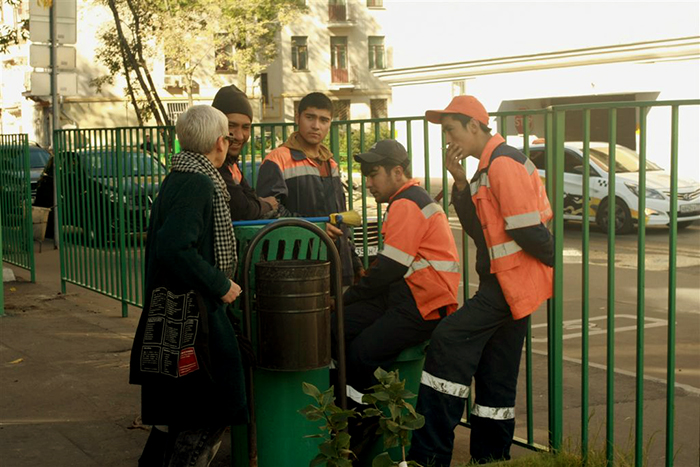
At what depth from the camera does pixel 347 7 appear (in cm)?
6319

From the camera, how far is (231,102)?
18.1 feet

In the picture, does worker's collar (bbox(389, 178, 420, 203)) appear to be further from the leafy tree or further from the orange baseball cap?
the leafy tree

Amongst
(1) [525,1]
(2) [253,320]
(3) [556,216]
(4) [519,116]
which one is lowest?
(2) [253,320]

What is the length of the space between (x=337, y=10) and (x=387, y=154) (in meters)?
59.5

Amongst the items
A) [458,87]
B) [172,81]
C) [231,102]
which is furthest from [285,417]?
[172,81]

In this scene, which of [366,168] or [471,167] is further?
[471,167]

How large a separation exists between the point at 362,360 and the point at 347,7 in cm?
5994

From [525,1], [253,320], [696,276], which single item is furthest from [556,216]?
[525,1]

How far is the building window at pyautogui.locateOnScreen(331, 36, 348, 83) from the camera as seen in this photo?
207ft

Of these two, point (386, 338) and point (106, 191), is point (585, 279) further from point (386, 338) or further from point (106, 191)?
point (106, 191)

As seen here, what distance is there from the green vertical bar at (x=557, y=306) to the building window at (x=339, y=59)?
58.9 metres

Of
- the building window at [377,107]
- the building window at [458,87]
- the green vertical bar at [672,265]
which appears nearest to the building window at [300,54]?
the building window at [377,107]

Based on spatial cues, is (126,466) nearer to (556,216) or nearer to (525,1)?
(556,216)

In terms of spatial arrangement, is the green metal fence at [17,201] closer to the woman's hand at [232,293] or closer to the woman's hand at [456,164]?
the woman's hand at [456,164]
